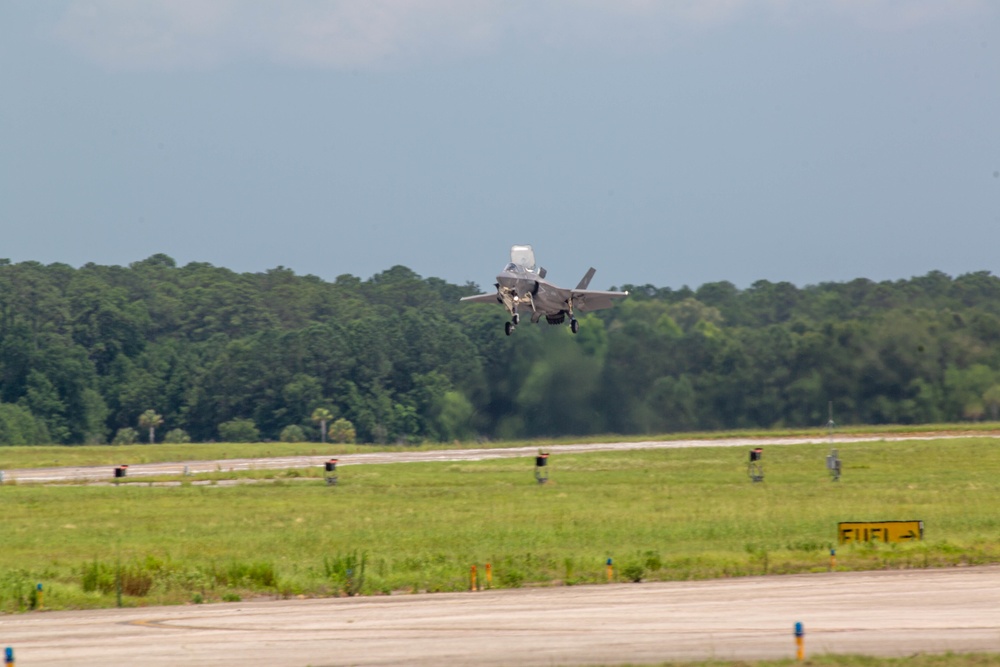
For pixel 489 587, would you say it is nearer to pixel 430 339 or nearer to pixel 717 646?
pixel 717 646

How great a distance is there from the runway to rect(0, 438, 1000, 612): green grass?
91.6 inches

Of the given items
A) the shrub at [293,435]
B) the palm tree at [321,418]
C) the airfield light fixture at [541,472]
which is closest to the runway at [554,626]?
the airfield light fixture at [541,472]

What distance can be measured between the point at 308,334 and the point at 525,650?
276 feet

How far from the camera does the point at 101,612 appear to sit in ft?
85.1

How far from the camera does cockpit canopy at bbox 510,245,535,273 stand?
108 feet

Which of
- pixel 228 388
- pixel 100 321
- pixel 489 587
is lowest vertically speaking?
A: pixel 489 587

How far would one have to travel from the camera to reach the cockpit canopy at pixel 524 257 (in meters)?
32.8

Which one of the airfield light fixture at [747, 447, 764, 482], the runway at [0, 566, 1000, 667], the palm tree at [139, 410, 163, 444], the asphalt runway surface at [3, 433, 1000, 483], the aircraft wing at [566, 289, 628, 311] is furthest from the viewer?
the palm tree at [139, 410, 163, 444]

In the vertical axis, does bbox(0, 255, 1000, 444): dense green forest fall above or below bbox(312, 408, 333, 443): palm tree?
above

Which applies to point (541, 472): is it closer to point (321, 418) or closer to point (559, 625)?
point (559, 625)

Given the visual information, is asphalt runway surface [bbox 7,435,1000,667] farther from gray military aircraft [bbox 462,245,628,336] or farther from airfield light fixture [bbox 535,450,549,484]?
airfield light fixture [bbox 535,450,549,484]

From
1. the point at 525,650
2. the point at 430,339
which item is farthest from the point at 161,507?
the point at 430,339

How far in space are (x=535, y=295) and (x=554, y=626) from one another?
483 inches

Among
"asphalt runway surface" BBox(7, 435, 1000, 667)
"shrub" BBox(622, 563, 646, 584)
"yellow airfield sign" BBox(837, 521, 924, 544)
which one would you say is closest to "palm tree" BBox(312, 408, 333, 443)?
"yellow airfield sign" BBox(837, 521, 924, 544)
